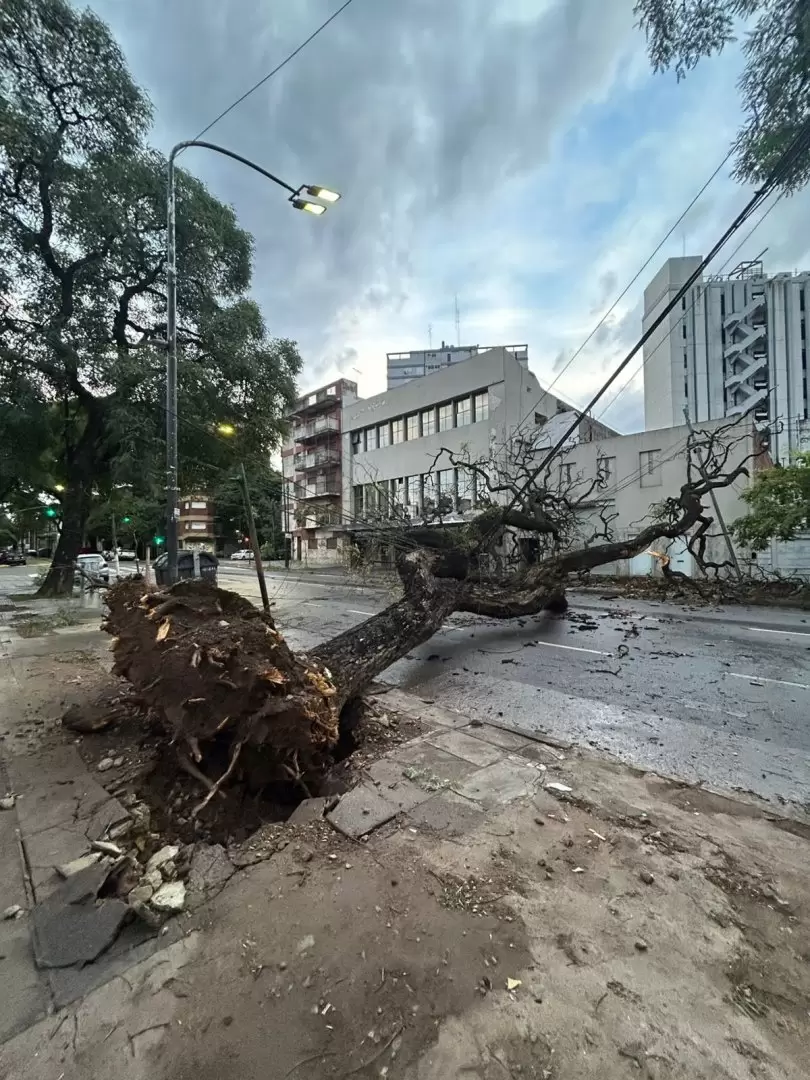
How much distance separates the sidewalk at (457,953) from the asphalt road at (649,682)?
0.93m

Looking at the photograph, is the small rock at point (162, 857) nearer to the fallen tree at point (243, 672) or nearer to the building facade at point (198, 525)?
Answer: the fallen tree at point (243, 672)

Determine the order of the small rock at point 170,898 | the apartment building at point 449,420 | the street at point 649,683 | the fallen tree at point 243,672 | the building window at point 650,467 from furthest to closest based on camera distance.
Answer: the apartment building at point 449,420
the building window at point 650,467
the street at point 649,683
the fallen tree at point 243,672
the small rock at point 170,898

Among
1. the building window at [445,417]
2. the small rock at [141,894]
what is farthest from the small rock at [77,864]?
the building window at [445,417]

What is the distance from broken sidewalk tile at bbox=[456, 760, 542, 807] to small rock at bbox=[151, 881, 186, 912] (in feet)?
5.37

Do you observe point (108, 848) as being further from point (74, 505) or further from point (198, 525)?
point (198, 525)

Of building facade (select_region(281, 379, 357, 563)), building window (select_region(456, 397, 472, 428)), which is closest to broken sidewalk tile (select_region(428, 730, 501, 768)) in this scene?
building window (select_region(456, 397, 472, 428))

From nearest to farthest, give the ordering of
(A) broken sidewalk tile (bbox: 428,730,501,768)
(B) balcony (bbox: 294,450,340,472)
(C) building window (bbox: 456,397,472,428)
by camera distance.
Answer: (A) broken sidewalk tile (bbox: 428,730,501,768) → (C) building window (bbox: 456,397,472,428) → (B) balcony (bbox: 294,450,340,472)

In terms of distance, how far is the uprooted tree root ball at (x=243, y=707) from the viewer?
3070 millimetres

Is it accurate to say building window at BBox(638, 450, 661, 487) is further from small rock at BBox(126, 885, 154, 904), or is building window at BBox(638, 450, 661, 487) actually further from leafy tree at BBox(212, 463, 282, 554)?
small rock at BBox(126, 885, 154, 904)

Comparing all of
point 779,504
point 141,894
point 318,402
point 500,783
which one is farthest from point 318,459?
point 141,894

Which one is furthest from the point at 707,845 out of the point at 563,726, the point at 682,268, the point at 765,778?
the point at 682,268

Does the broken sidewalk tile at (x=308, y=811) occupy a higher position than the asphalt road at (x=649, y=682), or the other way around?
the broken sidewalk tile at (x=308, y=811)

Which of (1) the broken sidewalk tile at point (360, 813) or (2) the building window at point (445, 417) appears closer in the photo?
(1) the broken sidewalk tile at point (360, 813)

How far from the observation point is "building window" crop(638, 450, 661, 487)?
18.7 metres
